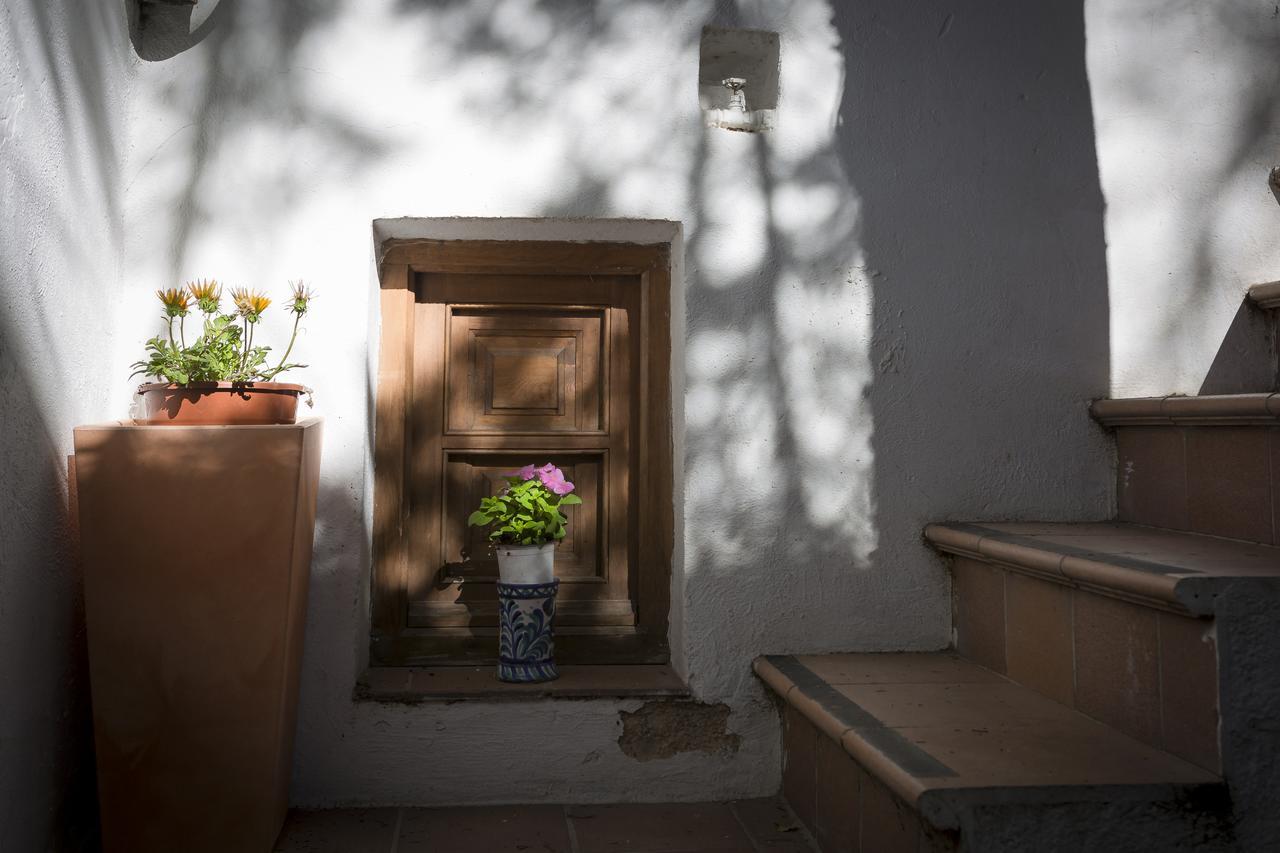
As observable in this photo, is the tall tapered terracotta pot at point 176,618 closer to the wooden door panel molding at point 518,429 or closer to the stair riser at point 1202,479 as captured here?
the wooden door panel molding at point 518,429

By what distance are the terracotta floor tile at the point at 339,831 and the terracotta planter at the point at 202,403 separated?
37.6 inches

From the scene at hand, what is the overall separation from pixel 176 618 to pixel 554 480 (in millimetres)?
946

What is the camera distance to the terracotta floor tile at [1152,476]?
2254mm

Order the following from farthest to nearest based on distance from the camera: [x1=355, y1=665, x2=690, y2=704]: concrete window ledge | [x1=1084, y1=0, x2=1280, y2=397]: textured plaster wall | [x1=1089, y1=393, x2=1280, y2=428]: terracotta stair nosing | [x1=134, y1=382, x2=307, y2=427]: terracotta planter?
[x1=1084, y1=0, x2=1280, y2=397]: textured plaster wall, [x1=355, y1=665, x2=690, y2=704]: concrete window ledge, [x1=134, y1=382, x2=307, y2=427]: terracotta planter, [x1=1089, y1=393, x2=1280, y2=428]: terracotta stair nosing

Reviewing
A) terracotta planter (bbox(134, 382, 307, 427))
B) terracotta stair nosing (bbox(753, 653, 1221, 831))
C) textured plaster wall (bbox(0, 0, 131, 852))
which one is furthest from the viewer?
terracotta planter (bbox(134, 382, 307, 427))

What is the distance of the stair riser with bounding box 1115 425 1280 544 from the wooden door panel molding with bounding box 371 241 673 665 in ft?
4.02

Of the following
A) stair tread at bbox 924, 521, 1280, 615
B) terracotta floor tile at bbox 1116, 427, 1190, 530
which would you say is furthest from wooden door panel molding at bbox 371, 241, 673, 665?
terracotta floor tile at bbox 1116, 427, 1190, 530

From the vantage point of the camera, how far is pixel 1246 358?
260cm

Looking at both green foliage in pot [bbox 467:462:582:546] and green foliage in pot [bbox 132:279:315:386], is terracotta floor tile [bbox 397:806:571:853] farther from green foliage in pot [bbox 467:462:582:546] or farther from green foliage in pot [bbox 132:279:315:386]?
green foliage in pot [bbox 132:279:315:386]

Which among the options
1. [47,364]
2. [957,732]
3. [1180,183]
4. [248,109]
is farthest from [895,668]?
[248,109]

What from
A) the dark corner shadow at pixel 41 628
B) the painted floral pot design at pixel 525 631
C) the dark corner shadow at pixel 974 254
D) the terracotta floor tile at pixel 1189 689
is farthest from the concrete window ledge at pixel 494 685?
the terracotta floor tile at pixel 1189 689

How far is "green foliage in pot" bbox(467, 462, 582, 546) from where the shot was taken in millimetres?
2434

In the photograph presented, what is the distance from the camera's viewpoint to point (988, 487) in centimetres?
254

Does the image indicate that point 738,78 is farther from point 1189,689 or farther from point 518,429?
point 1189,689
